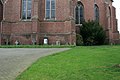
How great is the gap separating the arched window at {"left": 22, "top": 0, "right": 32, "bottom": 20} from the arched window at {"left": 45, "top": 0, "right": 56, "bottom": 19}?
8.31 feet

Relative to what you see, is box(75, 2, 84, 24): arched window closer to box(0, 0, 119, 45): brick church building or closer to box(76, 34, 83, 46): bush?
box(76, 34, 83, 46): bush

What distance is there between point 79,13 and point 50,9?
7451mm

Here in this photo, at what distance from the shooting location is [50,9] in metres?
36.7

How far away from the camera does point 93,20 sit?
4166cm

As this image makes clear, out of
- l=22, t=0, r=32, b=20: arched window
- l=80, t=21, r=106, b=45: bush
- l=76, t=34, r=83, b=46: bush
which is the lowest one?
l=76, t=34, r=83, b=46: bush

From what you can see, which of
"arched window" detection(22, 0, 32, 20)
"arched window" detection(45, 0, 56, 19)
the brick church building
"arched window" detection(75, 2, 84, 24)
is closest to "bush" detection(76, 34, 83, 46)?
the brick church building

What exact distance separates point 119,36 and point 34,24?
22.2 meters

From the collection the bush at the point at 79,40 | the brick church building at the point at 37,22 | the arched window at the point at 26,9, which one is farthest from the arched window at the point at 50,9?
the bush at the point at 79,40

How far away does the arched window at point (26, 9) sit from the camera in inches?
1430

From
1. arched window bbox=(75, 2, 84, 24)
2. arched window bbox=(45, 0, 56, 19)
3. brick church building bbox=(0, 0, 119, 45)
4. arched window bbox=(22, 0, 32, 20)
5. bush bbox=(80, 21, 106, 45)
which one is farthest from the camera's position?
arched window bbox=(75, 2, 84, 24)

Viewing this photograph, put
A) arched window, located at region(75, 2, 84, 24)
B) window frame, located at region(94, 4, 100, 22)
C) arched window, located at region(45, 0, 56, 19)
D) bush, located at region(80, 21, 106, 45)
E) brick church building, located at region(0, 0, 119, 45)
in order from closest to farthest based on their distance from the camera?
brick church building, located at region(0, 0, 119, 45) → arched window, located at region(45, 0, 56, 19) → bush, located at region(80, 21, 106, 45) → arched window, located at region(75, 2, 84, 24) → window frame, located at region(94, 4, 100, 22)

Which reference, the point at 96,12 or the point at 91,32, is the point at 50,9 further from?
the point at 96,12

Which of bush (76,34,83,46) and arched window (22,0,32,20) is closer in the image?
bush (76,34,83,46)

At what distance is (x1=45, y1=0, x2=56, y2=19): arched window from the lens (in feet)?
120
